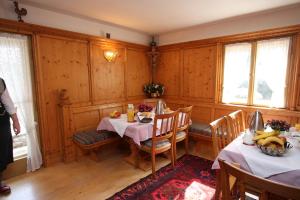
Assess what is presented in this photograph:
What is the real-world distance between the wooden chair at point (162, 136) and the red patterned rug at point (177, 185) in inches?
8.7

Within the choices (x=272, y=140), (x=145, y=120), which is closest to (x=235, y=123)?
(x=272, y=140)

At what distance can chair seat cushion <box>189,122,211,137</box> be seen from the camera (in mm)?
3160

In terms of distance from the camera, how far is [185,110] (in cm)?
278

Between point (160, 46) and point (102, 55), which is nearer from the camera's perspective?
point (102, 55)

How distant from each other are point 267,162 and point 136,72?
326cm

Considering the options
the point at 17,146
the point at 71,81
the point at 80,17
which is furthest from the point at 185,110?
the point at 17,146

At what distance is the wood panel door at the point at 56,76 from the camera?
2713mm

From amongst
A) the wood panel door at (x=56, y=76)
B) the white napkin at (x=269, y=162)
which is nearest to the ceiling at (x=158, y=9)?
the wood panel door at (x=56, y=76)

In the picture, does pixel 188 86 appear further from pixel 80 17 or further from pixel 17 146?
pixel 17 146

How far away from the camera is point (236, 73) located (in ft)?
10.9

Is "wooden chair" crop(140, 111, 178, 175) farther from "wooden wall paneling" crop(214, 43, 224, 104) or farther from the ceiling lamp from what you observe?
the ceiling lamp

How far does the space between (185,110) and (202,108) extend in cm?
112

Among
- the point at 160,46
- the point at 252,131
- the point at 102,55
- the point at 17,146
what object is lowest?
the point at 17,146

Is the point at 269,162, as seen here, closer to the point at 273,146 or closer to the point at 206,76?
the point at 273,146
